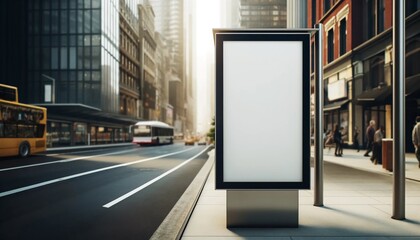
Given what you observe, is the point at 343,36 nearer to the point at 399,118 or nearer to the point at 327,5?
the point at 327,5

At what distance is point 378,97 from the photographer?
797 inches

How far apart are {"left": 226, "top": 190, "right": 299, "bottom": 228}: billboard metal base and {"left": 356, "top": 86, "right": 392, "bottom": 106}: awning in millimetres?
17715

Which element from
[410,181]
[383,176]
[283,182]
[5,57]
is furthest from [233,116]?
[5,57]

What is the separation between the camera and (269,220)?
15.0 feet

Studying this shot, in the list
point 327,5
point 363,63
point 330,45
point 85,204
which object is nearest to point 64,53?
point 327,5

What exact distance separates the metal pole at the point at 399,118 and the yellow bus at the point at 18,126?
17135mm

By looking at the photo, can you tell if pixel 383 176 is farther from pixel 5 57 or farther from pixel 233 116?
pixel 5 57

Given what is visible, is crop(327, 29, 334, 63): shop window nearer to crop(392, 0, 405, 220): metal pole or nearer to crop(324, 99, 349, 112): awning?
crop(324, 99, 349, 112): awning

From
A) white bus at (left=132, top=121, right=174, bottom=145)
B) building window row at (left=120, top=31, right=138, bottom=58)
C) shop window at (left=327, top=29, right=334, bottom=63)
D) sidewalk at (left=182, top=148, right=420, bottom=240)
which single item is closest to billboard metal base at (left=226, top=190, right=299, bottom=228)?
sidewalk at (left=182, top=148, right=420, bottom=240)

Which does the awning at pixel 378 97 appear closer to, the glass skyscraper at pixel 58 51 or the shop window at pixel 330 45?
the shop window at pixel 330 45

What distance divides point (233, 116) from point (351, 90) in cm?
2464

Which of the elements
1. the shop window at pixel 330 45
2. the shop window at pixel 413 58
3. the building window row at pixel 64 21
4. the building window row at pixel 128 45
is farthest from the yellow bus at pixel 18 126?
the building window row at pixel 128 45

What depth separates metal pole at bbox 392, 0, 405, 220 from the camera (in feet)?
16.0

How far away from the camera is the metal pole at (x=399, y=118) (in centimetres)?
489
